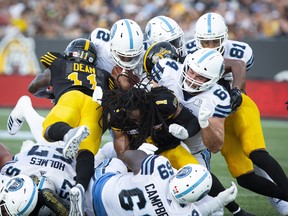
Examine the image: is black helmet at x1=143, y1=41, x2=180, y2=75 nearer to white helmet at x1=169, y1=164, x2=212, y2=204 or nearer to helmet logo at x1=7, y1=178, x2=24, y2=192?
white helmet at x1=169, y1=164, x2=212, y2=204

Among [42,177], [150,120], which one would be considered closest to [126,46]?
[150,120]

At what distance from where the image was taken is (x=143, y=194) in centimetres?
602

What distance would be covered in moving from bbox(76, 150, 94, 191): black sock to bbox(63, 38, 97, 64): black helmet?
3.77ft

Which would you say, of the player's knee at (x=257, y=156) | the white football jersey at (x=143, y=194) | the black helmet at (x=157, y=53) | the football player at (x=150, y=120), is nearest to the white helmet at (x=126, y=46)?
the black helmet at (x=157, y=53)

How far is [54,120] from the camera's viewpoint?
6.91 metres

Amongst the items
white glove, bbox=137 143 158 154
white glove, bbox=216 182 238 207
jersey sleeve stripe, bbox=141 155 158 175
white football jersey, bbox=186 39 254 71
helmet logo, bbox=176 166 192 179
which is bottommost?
white glove, bbox=216 182 238 207

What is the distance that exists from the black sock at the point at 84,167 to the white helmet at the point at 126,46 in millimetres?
1153

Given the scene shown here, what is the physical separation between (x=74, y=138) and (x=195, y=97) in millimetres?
1218

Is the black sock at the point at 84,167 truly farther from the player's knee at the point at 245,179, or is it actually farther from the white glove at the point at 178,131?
the player's knee at the point at 245,179

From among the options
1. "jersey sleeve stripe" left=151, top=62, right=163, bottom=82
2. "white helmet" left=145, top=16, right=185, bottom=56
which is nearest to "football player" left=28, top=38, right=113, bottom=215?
"jersey sleeve stripe" left=151, top=62, right=163, bottom=82

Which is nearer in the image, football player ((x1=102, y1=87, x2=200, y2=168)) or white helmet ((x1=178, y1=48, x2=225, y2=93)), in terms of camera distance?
football player ((x1=102, y1=87, x2=200, y2=168))

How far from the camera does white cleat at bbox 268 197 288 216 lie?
7.41 metres

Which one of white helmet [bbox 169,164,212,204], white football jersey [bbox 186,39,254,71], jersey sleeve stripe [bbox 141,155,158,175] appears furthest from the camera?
white football jersey [bbox 186,39,254,71]

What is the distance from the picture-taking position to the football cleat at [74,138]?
6441 mm
